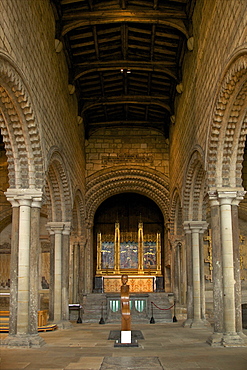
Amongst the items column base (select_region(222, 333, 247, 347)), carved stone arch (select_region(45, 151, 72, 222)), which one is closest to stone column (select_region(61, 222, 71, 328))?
carved stone arch (select_region(45, 151, 72, 222))

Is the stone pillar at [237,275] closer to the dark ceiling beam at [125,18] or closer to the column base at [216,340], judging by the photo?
the column base at [216,340]

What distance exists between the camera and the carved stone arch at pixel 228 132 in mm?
8867

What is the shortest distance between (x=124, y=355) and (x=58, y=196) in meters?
7.10

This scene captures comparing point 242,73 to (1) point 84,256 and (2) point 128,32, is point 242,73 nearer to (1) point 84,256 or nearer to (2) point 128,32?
(2) point 128,32

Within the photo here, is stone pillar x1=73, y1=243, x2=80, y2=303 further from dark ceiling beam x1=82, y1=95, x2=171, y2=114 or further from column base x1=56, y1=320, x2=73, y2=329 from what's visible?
dark ceiling beam x1=82, y1=95, x2=171, y2=114

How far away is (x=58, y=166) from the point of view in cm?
1364

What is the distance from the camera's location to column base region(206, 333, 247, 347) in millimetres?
9172

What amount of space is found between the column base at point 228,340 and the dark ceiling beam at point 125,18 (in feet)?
25.9

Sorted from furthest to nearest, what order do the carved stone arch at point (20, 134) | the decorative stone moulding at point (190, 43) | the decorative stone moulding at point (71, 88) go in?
the decorative stone moulding at point (71, 88) → the decorative stone moulding at point (190, 43) → the carved stone arch at point (20, 134)

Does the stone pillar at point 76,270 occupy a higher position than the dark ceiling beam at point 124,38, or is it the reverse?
the dark ceiling beam at point 124,38

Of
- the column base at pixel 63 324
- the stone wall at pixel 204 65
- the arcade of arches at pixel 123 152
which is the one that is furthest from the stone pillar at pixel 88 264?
the column base at pixel 63 324

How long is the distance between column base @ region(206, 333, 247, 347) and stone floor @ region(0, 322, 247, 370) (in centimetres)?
17

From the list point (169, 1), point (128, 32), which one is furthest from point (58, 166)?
point (169, 1)

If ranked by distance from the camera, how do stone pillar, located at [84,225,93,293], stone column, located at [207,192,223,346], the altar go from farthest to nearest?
the altar < stone pillar, located at [84,225,93,293] < stone column, located at [207,192,223,346]
